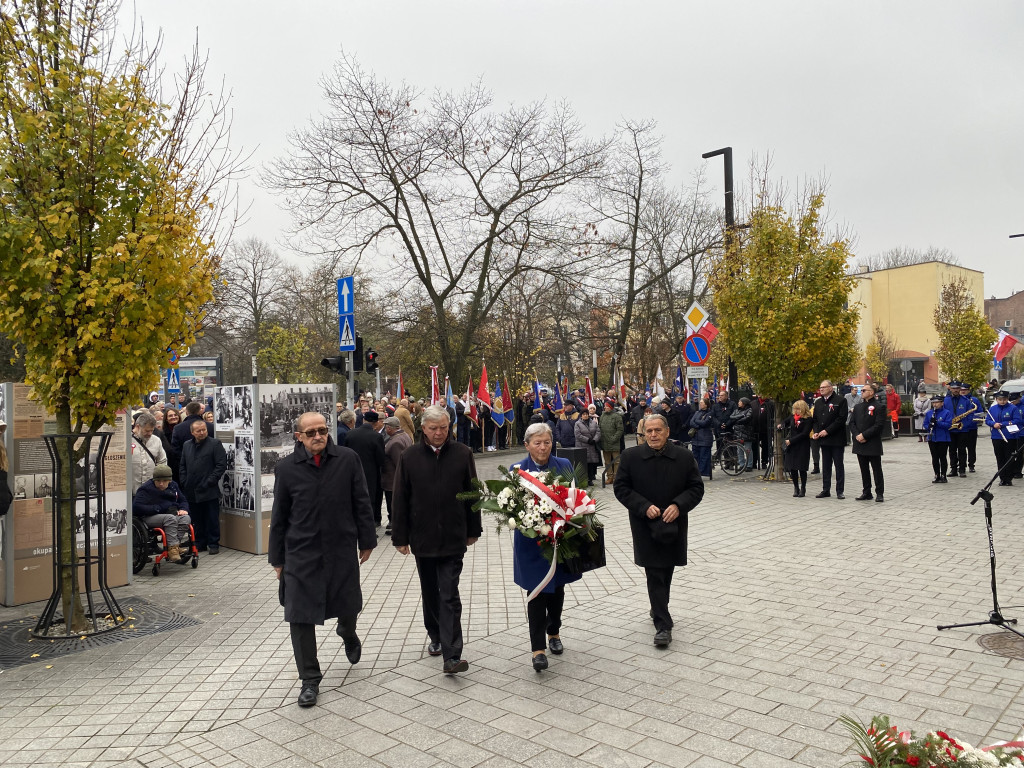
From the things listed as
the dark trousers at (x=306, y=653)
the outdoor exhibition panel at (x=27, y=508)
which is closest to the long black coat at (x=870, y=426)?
the dark trousers at (x=306, y=653)

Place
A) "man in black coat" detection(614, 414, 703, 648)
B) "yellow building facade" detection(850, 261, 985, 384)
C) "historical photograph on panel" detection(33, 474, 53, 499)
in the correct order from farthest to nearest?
"yellow building facade" detection(850, 261, 985, 384) < "historical photograph on panel" detection(33, 474, 53, 499) < "man in black coat" detection(614, 414, 703, 648)

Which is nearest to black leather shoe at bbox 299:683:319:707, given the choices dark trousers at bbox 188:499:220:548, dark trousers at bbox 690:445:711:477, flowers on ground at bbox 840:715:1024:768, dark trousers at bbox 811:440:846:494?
flowers on ground at bbox 840:715:1024:768

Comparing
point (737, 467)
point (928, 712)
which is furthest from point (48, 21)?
point (737, 467)

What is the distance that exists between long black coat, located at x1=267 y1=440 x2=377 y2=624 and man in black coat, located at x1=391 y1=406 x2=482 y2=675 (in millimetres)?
362

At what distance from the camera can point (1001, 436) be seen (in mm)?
14859

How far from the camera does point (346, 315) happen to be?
13.4m

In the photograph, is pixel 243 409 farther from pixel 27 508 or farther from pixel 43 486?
pixel 27 508

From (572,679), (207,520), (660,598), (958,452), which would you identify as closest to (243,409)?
(207,520)

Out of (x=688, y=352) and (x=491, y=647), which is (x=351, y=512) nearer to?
(x=491, y=647)

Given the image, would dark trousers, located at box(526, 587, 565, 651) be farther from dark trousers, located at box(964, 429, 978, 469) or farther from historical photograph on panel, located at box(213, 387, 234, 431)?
dark trousers, located at box(964, 429, 978, 469)

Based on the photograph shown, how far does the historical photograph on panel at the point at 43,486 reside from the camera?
804 cm

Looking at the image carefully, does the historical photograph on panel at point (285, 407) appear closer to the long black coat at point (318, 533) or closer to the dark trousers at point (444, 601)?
the dark trousers at point (444, 601)

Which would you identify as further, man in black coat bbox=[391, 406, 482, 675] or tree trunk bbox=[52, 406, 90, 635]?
tree trunk bbox=[52, 406, 90, 635]

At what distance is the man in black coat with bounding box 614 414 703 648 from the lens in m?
6.13
